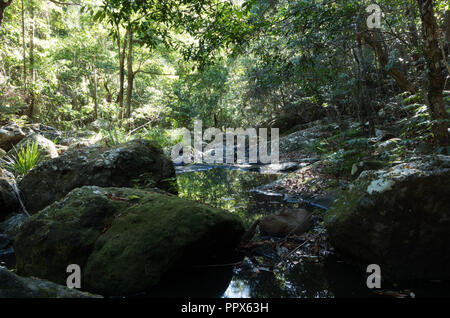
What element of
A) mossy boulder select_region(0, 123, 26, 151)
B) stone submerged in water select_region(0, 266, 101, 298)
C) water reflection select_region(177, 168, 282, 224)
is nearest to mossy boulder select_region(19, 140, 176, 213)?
water reflection select_region(177, 168, 282, 224)

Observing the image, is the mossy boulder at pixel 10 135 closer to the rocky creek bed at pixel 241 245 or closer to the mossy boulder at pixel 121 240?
the rocky creek bed at pixel 241 245

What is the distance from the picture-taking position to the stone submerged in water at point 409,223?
2502 mm

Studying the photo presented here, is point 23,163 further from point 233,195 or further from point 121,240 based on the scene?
point 233,195

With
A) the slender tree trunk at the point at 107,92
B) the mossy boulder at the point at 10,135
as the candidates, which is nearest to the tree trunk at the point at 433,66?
the mossy boulder at the point at 10,135

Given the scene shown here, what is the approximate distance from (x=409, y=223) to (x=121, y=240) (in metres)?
2.84

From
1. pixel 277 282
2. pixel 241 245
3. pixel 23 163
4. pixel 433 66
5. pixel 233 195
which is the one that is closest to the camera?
pixel 277 282

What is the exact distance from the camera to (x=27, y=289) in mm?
1395

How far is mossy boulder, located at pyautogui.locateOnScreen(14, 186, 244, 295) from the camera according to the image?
264 centimetres

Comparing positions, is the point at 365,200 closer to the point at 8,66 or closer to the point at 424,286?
the point at 424,286

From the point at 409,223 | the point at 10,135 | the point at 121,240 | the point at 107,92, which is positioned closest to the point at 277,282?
the point at 409,223

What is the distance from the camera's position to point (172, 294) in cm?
254

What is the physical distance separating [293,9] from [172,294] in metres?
5.31

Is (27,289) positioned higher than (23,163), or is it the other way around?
(23,163)
